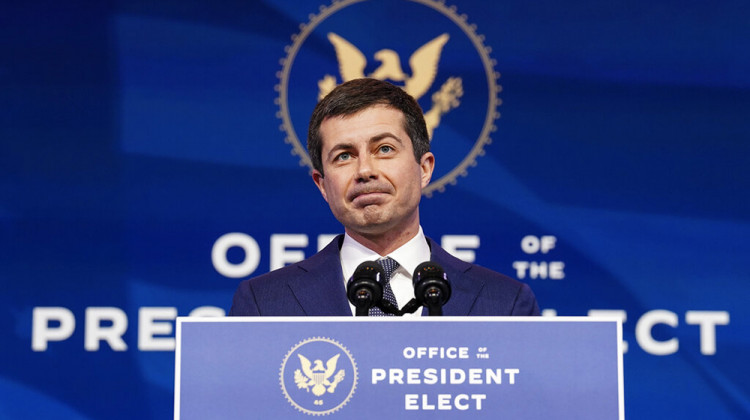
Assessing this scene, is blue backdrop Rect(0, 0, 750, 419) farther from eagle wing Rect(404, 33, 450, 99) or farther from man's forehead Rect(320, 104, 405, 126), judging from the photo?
man's forehead Rect(320, 104, 405, 126)

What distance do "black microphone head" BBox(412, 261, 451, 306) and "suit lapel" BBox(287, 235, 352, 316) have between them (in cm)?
42

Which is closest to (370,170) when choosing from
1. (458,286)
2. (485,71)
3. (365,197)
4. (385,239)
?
(365,197)

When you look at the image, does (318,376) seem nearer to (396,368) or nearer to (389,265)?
(396,368)

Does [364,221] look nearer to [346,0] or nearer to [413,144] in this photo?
[413,144]

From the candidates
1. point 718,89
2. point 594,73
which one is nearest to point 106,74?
point 594,73

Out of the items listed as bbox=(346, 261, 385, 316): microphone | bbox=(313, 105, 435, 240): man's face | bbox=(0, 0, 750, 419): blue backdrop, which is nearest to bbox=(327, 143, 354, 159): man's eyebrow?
bbox=(313, 105, 435, 240): man's face

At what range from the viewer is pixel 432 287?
1.36 m

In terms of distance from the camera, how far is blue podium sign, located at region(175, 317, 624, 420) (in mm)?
1340

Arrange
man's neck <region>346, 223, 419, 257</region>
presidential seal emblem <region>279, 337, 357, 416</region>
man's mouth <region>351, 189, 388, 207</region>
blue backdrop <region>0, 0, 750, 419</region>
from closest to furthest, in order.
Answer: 1. presidential seal emblem <region>279, 337, 357, 416</region>
2. man's mouth <region>351, 189, 388, 207</region>
3. man's neck <region>346, 223, 419, 257</region>
4. blue backdrop <region>0, 0, 750, 419</region>

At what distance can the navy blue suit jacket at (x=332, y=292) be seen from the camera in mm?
1789

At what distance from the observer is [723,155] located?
3.39 m

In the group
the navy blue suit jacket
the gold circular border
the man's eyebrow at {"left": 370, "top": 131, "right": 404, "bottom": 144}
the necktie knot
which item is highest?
the gold circular border

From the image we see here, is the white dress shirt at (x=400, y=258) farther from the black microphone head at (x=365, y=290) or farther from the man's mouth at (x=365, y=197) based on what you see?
the black microphone head at (x=365, y=290)

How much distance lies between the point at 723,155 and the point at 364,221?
2.11m
